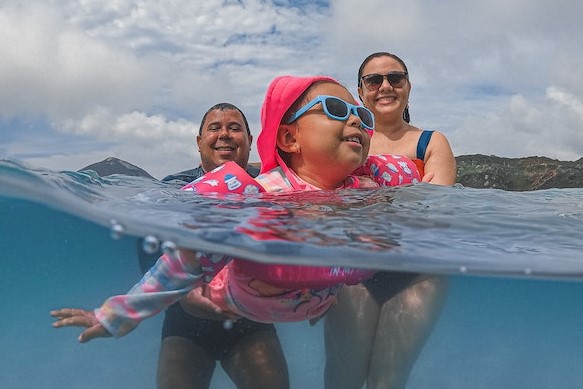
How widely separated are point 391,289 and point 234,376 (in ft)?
5.19

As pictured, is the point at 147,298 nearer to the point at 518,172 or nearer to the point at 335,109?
the point at 335,109

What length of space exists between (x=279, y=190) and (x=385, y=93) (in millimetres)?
3038

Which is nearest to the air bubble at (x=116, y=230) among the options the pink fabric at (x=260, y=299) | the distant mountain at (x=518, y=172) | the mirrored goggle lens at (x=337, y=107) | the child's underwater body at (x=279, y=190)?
the child's underwater body at (x=279, y=190)

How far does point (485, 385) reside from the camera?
1152 centimetres

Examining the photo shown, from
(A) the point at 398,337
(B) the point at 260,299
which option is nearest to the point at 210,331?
(B) the point at 260,299

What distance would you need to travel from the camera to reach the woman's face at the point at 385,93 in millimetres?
6801

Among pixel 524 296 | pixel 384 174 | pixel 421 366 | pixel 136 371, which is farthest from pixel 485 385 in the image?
pixel 384 174

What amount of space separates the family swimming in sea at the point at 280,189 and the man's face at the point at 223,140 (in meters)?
2.82

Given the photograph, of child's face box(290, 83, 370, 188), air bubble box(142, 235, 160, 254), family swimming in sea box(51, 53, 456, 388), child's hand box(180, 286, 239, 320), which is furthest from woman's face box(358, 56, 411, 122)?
child's hand box(180, 286, 239, 320)

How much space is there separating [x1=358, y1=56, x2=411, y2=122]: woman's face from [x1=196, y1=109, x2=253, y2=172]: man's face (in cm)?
196

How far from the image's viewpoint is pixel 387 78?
6.76 meters

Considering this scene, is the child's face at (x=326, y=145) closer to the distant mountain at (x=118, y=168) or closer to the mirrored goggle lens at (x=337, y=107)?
the mirrored goggle lens at (x=337, y=107)

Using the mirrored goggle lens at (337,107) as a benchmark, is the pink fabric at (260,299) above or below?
below

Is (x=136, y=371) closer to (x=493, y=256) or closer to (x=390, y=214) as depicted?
(x=390, y=214)
